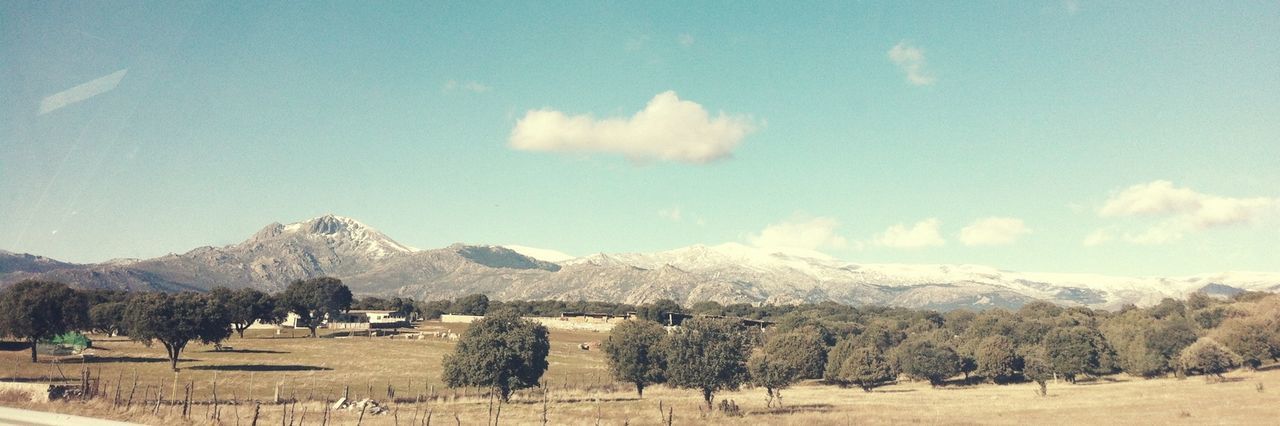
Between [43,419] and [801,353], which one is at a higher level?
[43,419]

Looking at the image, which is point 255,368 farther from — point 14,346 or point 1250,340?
point 1250,340

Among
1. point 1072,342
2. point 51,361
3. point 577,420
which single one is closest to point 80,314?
point 51,361

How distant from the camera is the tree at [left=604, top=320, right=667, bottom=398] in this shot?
81625 mm

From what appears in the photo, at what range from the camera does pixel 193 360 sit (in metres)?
103

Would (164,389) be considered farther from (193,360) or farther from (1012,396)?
(1012,396)

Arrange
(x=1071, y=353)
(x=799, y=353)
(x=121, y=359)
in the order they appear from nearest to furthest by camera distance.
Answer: (x=121, y=359) → (x=1071, y=353) → (x=799, y=353)

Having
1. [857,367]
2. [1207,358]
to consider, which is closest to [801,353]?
[857,367]

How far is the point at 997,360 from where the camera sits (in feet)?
379

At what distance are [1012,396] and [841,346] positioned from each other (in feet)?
118

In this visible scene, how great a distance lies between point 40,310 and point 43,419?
7389 cm

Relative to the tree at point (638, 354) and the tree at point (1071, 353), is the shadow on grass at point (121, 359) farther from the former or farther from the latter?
the tree at point (1071, 353)

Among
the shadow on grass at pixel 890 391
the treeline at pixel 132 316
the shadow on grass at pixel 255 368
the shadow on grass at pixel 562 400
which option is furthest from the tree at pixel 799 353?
the treeline at pixel 132 316

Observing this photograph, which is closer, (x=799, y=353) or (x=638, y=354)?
(x=638, y=354)

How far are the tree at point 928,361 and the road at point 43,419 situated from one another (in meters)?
105
